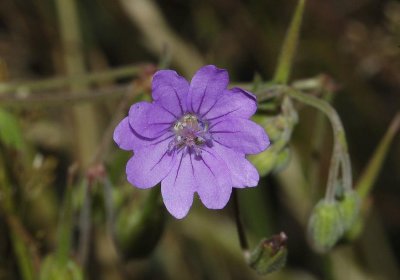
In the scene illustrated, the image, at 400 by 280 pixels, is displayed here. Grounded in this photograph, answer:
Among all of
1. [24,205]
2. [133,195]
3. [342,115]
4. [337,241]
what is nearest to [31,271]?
[24,205]

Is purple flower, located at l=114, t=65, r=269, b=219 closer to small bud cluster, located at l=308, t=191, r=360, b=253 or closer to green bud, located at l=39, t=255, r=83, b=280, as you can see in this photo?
small bud cluster, located at l=308, t=191, r=360, b=253

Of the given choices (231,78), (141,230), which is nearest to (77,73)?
(231,78)

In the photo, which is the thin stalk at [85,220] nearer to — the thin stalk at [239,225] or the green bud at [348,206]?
the thin stalk at [239,225]

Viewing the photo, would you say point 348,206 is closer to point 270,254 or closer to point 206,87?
point 270,254

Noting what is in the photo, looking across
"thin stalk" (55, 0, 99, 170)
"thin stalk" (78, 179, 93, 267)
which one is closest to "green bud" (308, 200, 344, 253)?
"thin stalk" (78, 179, 93, 267)

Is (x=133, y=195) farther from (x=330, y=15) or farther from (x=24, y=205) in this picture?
(x=330, y=15)

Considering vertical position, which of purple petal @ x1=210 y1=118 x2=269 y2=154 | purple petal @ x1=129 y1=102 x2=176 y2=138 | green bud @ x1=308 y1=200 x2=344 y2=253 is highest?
purple petal @ x1=129 y1=102 x2=176 y2=138

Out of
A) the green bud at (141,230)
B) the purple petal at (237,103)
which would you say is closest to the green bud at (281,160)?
the purple petal at (237,103)
